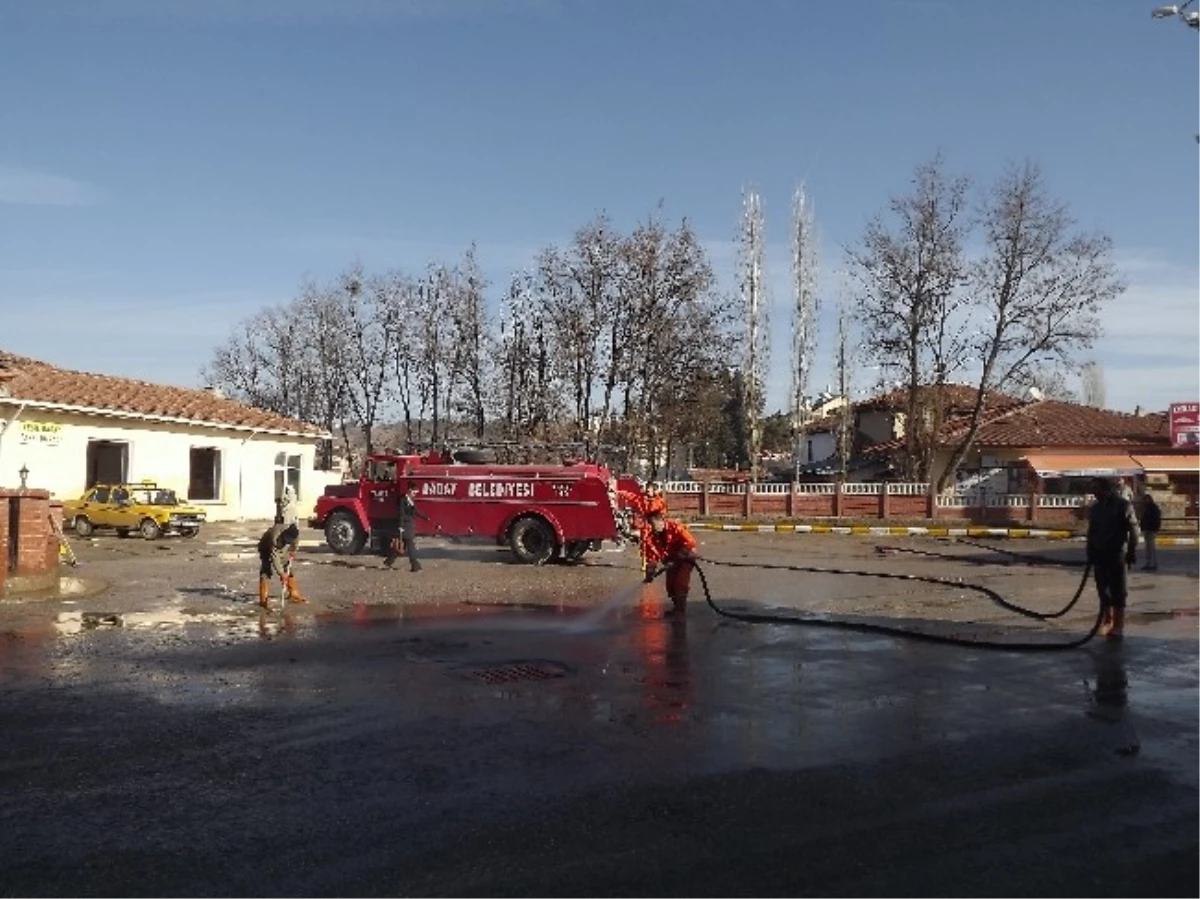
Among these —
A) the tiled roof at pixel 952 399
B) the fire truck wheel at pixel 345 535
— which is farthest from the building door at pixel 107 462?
the tiled roof at pixel 952 399

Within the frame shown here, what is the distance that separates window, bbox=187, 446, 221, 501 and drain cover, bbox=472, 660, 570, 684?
29.0 metres

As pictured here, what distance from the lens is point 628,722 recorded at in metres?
8.15

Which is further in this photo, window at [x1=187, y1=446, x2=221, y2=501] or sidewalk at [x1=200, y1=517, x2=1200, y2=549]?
window at [x1=187, y1=446, x2=221, y2=501]

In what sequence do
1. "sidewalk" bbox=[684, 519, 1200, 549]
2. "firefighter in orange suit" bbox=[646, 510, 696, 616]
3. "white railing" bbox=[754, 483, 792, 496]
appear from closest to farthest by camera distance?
"firefighter in orange suit" bbox=[646, 510, 696, 616] → "sidewalk" bbox=[684, 519, 1200, 549] → "white railing" bbox=[754, 483, 792, 496]

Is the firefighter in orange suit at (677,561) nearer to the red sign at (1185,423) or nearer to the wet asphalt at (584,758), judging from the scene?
the wet asphalt at (584,758)

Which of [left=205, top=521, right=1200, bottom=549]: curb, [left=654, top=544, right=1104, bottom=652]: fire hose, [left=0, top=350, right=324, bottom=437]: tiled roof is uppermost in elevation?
[left=0, top=350, right=324, bottom=437]: tiled roof

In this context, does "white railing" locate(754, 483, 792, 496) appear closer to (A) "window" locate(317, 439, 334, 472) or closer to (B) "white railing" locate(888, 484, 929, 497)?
(B) "white railing" locate(888, 484, 929, 497)

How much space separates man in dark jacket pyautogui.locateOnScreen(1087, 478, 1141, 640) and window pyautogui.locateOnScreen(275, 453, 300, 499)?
31480 mm

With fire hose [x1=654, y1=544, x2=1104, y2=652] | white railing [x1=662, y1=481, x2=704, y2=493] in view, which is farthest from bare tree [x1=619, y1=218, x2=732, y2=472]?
fire hose [x1=654, y1=544, x2=1104, y2=652]

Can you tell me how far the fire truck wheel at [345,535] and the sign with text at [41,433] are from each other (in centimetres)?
1081

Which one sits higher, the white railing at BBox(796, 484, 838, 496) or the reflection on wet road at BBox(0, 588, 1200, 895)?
the white railing at BBox(796, 484, 838, 496)

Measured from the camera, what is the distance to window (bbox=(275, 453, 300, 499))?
4019cm

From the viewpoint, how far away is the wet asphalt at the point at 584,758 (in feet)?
16.9

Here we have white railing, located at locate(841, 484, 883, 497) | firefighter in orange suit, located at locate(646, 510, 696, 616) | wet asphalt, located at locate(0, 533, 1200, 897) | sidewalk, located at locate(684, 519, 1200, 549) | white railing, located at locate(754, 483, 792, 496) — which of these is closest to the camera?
wet asphalt, located at locate(0, 533, 1200, 897)
